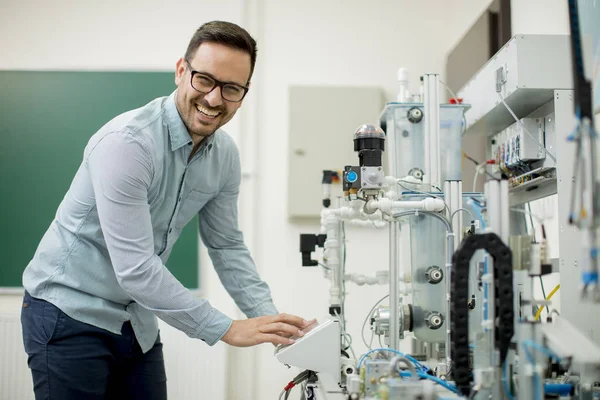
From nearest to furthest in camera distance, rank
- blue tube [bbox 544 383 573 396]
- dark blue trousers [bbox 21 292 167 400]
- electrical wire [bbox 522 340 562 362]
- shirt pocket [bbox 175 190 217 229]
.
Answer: electrical wire [bbox 522 340 562 362], blue tube [bbox 544 383 573 396], dark blue trousers [bbox 21 292 167 400], shirt pocket [bbox 175 190 217 229]

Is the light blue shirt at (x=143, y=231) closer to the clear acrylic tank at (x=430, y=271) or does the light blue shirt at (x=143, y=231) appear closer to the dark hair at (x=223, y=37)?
the dark hair at (x=223, y=37)

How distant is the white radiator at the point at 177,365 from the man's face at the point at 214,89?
1788mm

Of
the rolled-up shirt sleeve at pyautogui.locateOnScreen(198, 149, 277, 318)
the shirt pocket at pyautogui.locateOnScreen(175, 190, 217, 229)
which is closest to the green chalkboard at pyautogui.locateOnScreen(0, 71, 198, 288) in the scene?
the rolled-up shirt sleeve at pyautogui.locateOnScreen(198, 149, 277, 318)

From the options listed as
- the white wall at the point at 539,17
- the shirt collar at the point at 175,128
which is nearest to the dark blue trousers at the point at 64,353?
the shirt collar at the point at 175,128

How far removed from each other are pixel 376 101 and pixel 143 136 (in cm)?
212

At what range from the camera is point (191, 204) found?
5.74ft

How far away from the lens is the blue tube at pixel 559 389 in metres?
1.18

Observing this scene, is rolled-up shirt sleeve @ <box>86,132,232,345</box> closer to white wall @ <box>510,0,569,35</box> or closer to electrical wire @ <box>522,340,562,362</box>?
electrical wire @ <box>522,340,562,362</box>

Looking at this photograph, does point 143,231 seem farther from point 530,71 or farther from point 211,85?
point 530,71

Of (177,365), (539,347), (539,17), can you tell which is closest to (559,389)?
(539,347)

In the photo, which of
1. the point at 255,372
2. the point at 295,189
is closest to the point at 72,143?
the point at 295,189

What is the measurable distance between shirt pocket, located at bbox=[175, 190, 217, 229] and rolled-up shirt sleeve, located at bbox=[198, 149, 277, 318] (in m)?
0.09

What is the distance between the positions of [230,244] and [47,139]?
1.93 m

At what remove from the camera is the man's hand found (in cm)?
141
